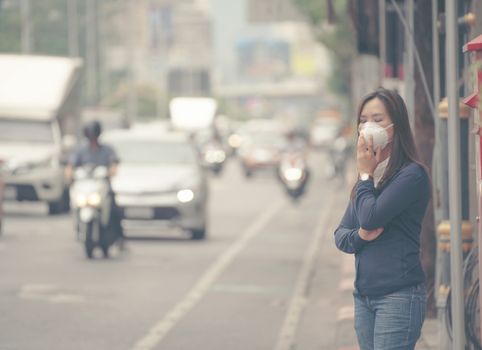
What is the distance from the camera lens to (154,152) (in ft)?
71.9

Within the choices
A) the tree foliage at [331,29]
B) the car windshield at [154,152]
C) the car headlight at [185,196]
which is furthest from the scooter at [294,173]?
the car headlight at [185,196]

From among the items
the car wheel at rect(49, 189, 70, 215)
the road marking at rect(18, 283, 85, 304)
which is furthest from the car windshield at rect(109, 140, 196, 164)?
the road marking at rect(18, 283, 85, 304)

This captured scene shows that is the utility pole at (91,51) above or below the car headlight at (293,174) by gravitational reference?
above

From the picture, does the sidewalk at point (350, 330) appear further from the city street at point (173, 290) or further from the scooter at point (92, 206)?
the scooter at point (92, 206)

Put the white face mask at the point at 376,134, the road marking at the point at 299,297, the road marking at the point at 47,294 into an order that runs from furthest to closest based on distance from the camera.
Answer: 1. the road marking at the point at 47,294
2. the road marking at the point at 299,297
3. the white face mask at the point at 376,134

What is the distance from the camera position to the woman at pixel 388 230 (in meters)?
6.22

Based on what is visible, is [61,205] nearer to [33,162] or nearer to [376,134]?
[33,162]

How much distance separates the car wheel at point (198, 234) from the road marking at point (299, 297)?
4.70ft

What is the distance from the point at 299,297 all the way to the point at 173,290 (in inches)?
45.8

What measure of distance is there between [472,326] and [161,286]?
6.57m

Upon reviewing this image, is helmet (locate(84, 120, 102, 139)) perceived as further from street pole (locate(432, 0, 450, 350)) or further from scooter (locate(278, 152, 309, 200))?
scooter (locate(278, 152, 309, 200))

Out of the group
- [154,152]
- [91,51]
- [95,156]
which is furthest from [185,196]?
[91,51]

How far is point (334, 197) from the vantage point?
37.8m

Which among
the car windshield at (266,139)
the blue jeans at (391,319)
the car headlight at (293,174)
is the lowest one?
the car windshield at (266,139)
